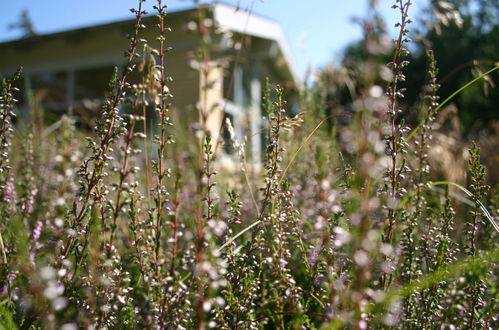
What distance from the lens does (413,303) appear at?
5.98ft

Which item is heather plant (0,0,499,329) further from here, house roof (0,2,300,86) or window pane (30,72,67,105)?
window pane (30,72,67,105)

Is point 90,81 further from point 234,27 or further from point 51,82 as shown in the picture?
point 234,27

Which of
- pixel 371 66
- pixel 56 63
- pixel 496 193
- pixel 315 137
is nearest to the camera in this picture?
pixel 371 66

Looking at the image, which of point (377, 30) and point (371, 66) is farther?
point (377, 30)

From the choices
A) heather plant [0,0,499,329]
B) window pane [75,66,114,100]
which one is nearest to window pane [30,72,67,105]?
window pane [75,66,114,100]

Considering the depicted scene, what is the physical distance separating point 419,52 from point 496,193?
37311mm

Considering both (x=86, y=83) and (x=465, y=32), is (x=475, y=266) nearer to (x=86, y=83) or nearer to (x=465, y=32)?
(x=86, y=83)

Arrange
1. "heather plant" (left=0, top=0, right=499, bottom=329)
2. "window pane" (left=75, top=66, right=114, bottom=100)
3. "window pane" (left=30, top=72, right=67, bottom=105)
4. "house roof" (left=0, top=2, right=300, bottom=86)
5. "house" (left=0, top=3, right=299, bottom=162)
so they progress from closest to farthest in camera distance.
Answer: "heather plant" (left=0, top=0, right=499, bottom=329), "house roof" (left=0, top=2, right=300, bottom=86), "house" (left=0, top=3, right=299, bottom=162), "window pane" (left=75, top=66, right=114, bottom=100), "window pane" (left=30, top=72, right=67, bottom=105)

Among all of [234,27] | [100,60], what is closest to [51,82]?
[100,60]

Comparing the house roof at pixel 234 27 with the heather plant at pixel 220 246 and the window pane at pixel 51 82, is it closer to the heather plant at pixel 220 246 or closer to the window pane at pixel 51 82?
the window pane at pixel 51 82

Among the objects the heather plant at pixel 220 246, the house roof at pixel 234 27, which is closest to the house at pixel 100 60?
the house roof at pixel 234 27

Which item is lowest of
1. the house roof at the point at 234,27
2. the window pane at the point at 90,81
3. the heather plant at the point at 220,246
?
the heather plant at the point at 220,246

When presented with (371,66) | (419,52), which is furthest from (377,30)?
(419,52)

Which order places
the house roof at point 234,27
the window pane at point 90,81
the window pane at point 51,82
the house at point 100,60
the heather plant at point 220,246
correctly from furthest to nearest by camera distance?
the window pane at point 51,82 < the window pane at point 90,81 < the house at point 100,60 < the house roof at point 234,27 < the heather plant at point 220,246
